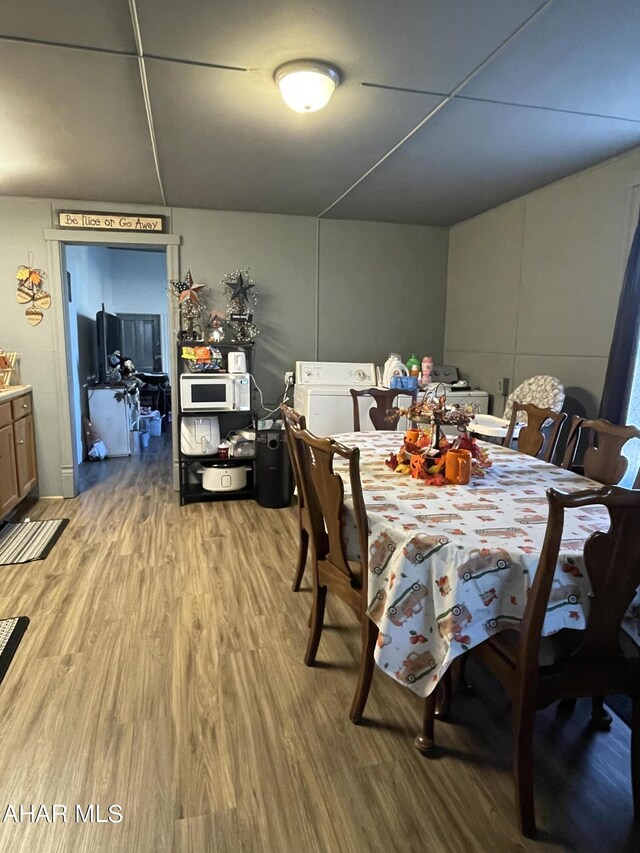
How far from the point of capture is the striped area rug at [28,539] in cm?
314

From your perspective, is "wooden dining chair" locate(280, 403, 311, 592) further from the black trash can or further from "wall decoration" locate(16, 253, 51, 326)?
"wall decoration" locate(16, 253, 51, 326)

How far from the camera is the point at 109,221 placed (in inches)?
159

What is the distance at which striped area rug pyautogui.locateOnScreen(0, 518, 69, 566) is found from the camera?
10.3 ft

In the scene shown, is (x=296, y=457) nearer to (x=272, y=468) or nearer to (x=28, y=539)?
(x=272, y=468)

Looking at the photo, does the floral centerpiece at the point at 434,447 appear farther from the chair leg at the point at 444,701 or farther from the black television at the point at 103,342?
the black television at the point at 103,342

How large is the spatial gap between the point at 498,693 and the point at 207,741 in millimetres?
1116

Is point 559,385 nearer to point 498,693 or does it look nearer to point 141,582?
point 498,693

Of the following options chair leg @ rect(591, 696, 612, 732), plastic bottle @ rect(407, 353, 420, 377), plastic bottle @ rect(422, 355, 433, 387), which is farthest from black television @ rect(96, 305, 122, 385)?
chair leg @ rect(591, 696, 612, 732)

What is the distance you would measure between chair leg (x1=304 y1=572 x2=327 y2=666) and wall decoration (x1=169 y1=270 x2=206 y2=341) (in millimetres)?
2711

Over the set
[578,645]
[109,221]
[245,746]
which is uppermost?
[109,221]

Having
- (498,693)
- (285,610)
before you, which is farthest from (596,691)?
(285,610)

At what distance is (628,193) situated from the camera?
283cm

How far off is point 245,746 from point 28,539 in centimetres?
242

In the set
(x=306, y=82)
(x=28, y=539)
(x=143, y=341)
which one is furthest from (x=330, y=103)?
(x=143, y=341)
